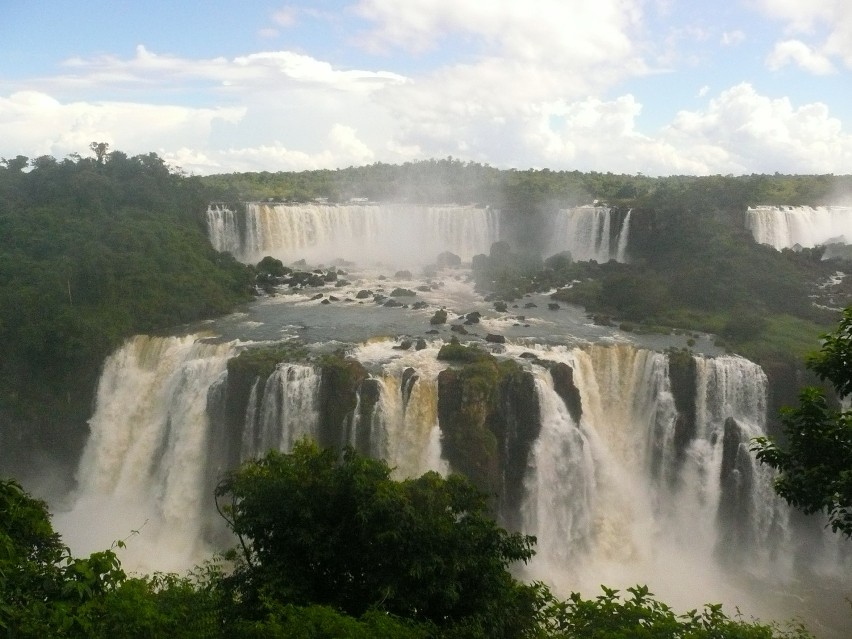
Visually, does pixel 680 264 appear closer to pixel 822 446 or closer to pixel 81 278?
pixel 81 278

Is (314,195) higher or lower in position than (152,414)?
higher

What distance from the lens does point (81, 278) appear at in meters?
24.8

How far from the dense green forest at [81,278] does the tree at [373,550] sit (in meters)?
14.4

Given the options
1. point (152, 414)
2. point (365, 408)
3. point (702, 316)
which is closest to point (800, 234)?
point (702, 316)

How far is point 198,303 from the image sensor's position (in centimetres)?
2495

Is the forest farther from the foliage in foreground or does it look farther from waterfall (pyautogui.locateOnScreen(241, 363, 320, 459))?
waterfall (pyautogui.locateOnScreen(241, 363, 320, 459))

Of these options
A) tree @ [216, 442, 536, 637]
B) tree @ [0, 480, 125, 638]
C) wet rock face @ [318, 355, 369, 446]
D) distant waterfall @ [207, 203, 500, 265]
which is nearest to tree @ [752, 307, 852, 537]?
tree @ [216, 442, 536, 637]

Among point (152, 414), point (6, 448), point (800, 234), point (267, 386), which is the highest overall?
point (800, 234)

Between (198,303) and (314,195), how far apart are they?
23375 mm

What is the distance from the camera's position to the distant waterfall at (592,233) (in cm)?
3422

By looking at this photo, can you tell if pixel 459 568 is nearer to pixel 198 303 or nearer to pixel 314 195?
pixel 198 303

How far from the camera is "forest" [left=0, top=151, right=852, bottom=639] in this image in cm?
724

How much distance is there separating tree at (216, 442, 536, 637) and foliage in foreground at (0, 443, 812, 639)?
0.02 m

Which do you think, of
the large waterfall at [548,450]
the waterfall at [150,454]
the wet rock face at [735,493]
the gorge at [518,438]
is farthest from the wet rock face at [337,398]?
the wet rock face at [735,493]
